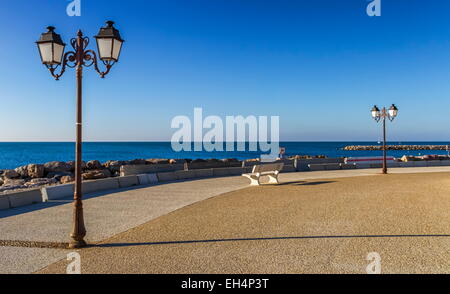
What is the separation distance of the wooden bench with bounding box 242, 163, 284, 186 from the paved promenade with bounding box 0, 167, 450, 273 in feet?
4.05

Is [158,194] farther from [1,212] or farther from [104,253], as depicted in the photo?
[104,253]

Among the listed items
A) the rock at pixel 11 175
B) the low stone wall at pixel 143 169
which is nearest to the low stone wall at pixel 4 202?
the low stone wall at pixel 143 169

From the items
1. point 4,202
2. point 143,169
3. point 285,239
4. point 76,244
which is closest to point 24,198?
point 4,202

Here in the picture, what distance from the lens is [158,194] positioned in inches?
494

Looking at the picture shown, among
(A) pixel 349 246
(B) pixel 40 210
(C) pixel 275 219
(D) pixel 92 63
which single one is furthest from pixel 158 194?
(A) pixel 349 246

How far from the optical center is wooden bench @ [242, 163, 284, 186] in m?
14.9

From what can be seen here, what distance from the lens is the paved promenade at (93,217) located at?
5.84 m

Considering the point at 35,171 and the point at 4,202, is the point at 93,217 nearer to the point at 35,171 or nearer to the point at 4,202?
the point at 4,202

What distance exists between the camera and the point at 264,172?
1557 centimetres

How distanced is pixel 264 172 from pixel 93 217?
27.1 feet
